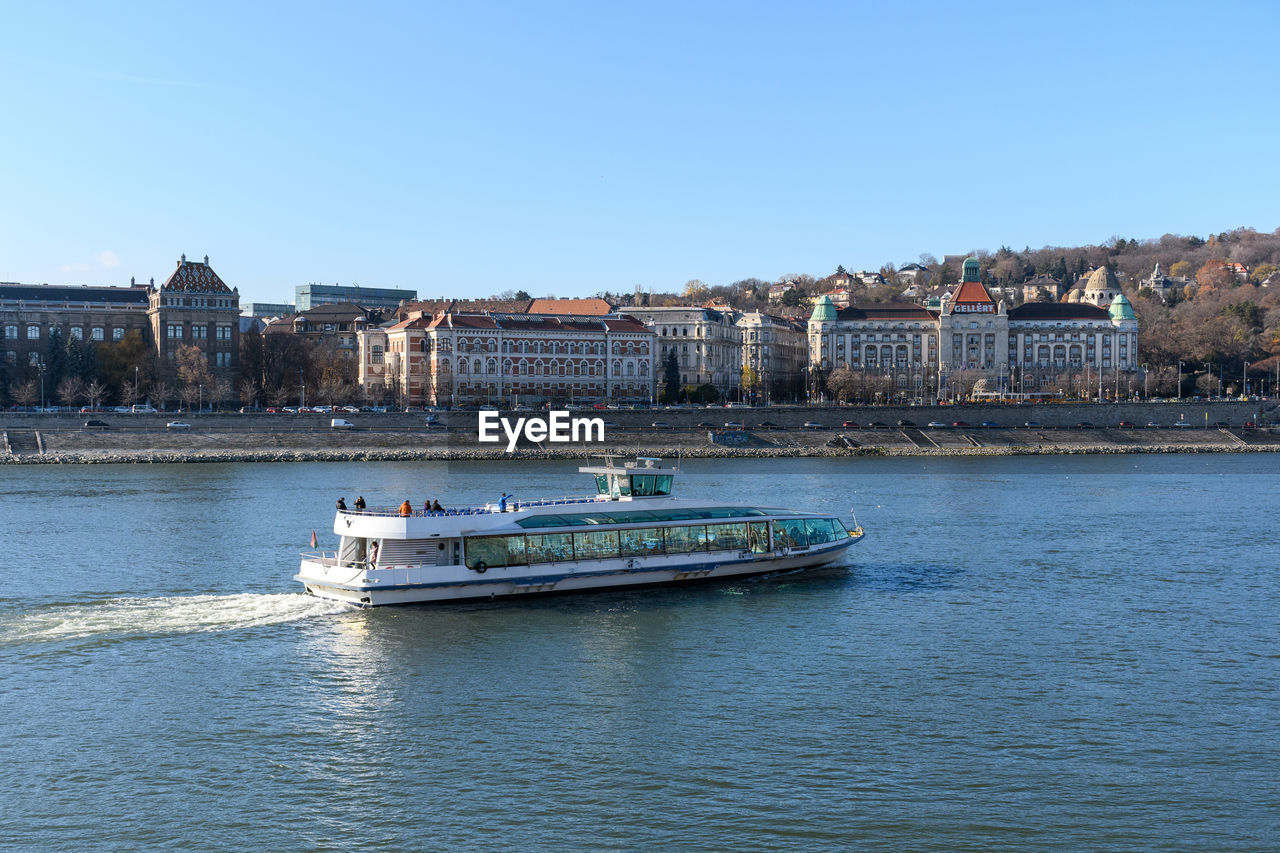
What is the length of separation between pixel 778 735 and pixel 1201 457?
77.2 meters

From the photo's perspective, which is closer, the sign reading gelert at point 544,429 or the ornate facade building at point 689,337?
the sign reading gelert at point 544,429

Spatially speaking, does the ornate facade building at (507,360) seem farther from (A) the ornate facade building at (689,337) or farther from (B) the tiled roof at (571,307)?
(A) the ornate facade building at (689,337)

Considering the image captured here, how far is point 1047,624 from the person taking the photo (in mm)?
28016

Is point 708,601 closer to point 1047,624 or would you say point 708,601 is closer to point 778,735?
point 1047,624

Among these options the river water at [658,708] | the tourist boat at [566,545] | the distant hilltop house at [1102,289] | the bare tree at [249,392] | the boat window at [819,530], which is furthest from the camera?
the distant hilltop house at [1102,289]

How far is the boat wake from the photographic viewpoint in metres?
26.2

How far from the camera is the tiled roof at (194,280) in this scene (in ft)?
369

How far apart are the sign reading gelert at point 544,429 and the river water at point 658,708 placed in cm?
4995

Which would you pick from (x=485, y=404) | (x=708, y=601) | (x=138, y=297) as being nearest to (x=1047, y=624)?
(x=708, y=601)

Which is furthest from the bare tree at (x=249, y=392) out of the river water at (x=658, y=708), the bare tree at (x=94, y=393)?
the river water at (x=658, y=708)

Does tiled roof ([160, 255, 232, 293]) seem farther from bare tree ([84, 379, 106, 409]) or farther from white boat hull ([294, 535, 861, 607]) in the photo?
white boat hull ([294, 535, 861, 607])

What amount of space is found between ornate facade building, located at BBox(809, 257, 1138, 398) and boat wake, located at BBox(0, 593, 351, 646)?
365ft

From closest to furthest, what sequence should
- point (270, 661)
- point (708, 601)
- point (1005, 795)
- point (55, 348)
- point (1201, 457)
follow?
point (1005, 795) < point (270, 661) < point (708, 601) < point (1201, 457) < point (55, 348)

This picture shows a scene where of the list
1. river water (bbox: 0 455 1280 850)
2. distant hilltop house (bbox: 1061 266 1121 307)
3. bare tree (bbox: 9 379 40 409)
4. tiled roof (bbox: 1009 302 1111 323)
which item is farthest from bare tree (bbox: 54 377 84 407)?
distant hilltop house (bbox: 1061 266 1121 307)
